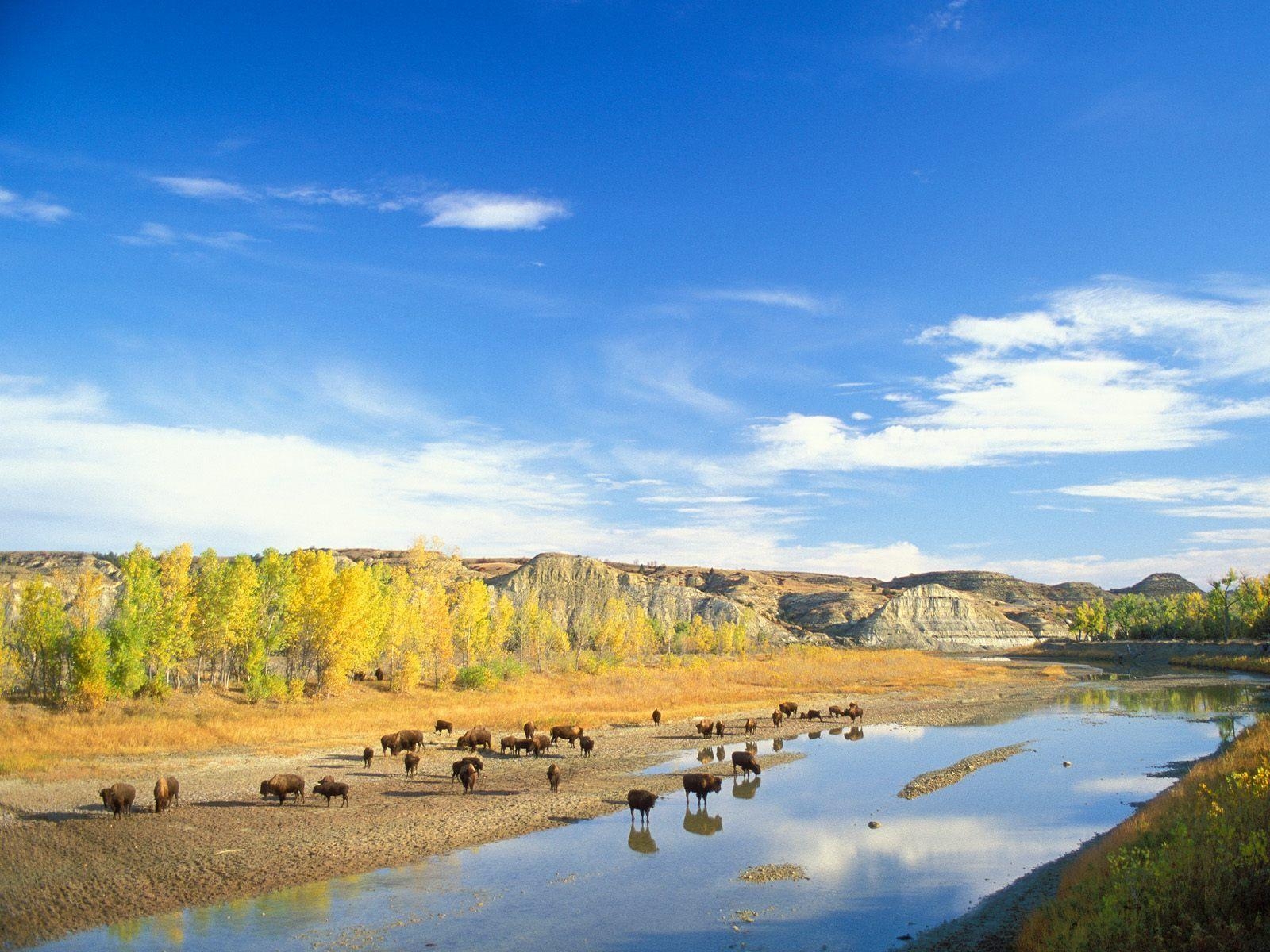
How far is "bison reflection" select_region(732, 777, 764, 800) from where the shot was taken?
2907 centimetres

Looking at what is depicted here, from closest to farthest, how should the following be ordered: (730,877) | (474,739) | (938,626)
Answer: (730,877), (474,739), (938,626)

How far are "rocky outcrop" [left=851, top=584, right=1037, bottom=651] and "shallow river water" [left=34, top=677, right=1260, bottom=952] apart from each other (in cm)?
14743

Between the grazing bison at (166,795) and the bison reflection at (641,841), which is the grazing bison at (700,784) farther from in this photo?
the grazing bison at (166,795)

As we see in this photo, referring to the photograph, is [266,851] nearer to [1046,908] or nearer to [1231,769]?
[1046,908]

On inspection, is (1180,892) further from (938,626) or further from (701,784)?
(938,626)

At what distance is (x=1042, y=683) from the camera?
276 ft

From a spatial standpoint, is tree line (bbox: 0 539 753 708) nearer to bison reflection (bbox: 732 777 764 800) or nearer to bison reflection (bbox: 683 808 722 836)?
bison reflection (bbox: 732 777 764 800)

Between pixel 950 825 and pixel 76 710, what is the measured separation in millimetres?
43564

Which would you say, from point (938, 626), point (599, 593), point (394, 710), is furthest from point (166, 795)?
point (938, 626)

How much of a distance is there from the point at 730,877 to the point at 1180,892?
405 inches

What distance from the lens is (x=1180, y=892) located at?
36.8 ft

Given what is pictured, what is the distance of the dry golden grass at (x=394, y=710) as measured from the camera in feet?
119

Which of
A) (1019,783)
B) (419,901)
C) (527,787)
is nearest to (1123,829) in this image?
(1019,783)

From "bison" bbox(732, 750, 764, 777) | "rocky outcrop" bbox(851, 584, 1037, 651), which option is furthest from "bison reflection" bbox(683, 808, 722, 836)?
"rocky outcrop" bbox(851, 584, 1037, 651)
